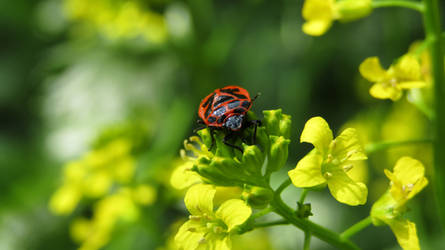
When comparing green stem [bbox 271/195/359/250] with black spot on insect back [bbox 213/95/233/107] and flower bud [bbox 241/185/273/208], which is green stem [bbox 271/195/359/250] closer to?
flower bud [bbox 241/185/273/208]

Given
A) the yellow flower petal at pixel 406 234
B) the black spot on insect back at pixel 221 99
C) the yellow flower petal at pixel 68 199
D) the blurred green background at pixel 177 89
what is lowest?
the yellow flower petal at pixel 406 234

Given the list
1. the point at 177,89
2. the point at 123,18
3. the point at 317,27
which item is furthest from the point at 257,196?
the point at 123,18

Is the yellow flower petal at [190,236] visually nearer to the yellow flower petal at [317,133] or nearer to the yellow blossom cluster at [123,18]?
the yellow flower petal at [317,133]

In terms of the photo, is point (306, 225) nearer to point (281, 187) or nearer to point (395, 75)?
point (281, 187)

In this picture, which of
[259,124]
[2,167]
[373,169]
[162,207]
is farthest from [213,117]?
[2,167]

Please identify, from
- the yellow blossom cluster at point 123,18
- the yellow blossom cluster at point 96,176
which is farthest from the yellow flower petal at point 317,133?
the yellow blossom cluster at point 123,18

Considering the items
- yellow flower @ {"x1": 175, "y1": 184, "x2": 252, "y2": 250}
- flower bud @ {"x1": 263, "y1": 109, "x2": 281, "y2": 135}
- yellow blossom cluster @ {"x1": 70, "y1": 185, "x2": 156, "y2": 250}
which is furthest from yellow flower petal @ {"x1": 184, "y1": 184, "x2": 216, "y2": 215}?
yellow blossom cluster @ {"x1": 70, "y1": 185, "x2": 156, "y2": 250}

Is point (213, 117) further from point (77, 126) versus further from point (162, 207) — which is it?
point (77, 126)
